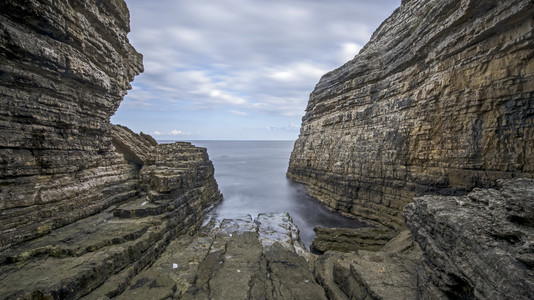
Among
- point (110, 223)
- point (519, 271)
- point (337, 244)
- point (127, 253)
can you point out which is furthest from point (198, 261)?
point (519, 271)

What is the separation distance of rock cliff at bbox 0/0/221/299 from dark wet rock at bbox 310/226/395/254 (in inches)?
339

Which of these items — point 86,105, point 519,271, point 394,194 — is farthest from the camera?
point 394,194

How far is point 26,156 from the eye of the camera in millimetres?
9422

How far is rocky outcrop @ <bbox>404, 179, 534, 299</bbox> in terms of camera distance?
4.01m

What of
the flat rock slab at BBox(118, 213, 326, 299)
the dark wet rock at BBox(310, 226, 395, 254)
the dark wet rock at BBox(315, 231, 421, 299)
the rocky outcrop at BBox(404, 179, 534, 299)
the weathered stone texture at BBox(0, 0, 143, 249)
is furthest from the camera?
the dark wet rock at BBox(310, 226, 395, 254)

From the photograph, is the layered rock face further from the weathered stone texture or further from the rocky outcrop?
the weathered stone texture

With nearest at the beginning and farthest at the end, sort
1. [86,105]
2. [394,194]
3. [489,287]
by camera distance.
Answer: [489,287]
[86,105]
[394,194]

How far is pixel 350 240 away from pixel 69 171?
15736 millimetres

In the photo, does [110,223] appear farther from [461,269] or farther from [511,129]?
[511,129]

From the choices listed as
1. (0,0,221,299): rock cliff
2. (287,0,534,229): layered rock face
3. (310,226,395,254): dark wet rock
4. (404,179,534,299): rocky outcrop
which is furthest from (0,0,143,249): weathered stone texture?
(287,0,534,229): layered rock face

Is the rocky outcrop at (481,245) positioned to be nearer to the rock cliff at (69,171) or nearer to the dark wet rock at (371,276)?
the dark wet rock at (371,276)

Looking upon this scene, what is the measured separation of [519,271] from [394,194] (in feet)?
45.0

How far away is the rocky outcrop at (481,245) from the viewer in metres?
4.01

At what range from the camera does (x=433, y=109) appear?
45.5 ft
